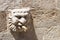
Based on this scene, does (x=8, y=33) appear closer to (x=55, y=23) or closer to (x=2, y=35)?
(x=2, y=35)

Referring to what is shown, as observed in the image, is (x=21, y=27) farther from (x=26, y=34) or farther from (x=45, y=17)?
(x=45, y=17)

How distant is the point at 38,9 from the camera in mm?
1852

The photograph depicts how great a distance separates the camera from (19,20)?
1695 mm

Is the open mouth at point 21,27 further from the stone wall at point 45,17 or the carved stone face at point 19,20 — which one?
the stone wall at point 45,17

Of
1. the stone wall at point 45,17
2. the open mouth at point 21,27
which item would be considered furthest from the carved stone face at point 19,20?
the stone wall at point 45,17

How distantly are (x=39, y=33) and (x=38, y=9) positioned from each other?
19 cm

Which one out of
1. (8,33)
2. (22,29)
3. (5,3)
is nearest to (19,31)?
(22,29)

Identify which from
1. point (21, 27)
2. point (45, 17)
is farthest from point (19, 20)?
point (45, 17)

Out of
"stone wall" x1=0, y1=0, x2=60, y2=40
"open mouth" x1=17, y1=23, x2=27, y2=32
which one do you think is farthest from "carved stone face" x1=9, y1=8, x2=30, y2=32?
"stone wall" x1=0, y1=0, x2=60, y2=40

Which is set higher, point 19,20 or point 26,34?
point 19,20

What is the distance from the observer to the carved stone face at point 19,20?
1695 mm

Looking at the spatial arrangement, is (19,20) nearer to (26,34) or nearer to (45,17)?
(26,34)

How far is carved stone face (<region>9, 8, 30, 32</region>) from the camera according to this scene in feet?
5.56

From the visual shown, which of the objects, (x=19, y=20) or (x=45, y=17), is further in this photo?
(x=45, y=17)
